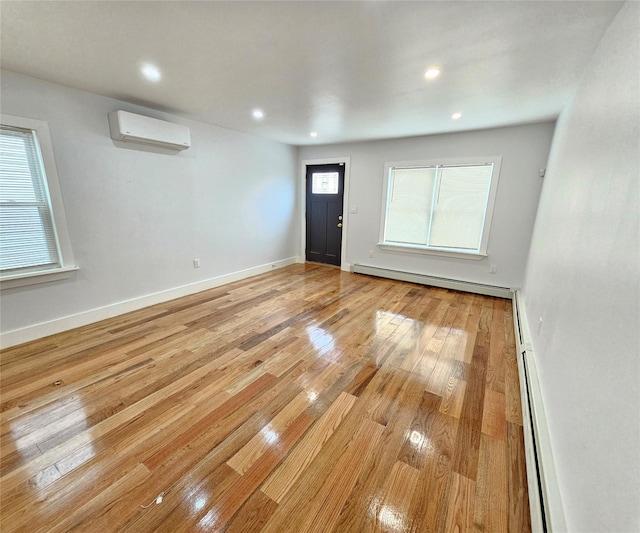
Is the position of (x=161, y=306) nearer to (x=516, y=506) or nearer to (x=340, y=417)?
(x=340, y=417)

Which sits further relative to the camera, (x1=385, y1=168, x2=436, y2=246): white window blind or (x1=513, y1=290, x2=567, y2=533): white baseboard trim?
(x1=385, y1=168, x2=436, y2=246): white window blind

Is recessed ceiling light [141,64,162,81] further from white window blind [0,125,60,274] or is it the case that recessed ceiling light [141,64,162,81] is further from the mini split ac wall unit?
white window blind [0,125,60,274]

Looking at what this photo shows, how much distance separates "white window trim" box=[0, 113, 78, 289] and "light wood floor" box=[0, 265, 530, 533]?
0.59 meters

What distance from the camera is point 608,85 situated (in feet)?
4.61

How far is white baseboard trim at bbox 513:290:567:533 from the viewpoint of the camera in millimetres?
1050

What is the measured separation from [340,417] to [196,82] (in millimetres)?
2939

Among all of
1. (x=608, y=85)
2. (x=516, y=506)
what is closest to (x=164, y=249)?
(x=516, y=506)

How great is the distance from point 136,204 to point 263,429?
2908mm

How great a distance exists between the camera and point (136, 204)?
3100mm

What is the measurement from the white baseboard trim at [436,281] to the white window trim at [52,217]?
158 inches

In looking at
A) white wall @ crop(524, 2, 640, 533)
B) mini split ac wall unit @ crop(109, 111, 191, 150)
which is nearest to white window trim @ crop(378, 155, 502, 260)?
white wall @ crop(524, 2, 640, 533)

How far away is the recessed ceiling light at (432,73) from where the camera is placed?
6.63 feet

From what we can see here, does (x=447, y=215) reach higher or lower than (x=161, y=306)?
higher

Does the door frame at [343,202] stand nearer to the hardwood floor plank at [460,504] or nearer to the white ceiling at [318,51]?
the white ceiling at [318,51]
